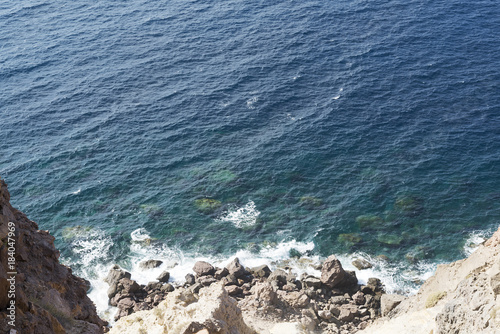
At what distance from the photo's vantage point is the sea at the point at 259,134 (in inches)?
3083

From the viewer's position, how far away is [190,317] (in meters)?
41.0

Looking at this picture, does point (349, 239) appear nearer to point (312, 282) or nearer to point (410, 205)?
point (312, 282)

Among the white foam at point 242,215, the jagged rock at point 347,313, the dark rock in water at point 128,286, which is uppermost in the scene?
the dark rock in water at point 128,286

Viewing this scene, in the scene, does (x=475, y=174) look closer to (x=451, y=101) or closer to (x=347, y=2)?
(x=451, y=101)

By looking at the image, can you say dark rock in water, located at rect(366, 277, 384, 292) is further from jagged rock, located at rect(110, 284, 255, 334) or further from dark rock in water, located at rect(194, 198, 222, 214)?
dark rock in water, located at rect(194, 198, 222, 214)

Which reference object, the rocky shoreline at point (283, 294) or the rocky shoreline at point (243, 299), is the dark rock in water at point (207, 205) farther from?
the rocky shoreline at point (243, 299)

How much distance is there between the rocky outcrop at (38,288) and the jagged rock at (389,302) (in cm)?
3769

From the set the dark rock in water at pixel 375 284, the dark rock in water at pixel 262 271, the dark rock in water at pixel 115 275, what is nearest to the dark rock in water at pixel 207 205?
the dark rock in water at pixel 262 271

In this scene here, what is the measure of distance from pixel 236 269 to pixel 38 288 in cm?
4141

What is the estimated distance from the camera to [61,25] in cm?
14625

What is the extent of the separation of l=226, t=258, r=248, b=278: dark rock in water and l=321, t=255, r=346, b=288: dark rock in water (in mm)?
11579

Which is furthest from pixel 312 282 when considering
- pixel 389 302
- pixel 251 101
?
pixel 251 101

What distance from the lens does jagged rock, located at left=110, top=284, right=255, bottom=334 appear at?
39.1m

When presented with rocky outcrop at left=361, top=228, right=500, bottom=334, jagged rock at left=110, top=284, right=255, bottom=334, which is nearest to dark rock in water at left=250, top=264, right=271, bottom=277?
rocky outcrop at left=361, top=228, right=500, bottom=334
